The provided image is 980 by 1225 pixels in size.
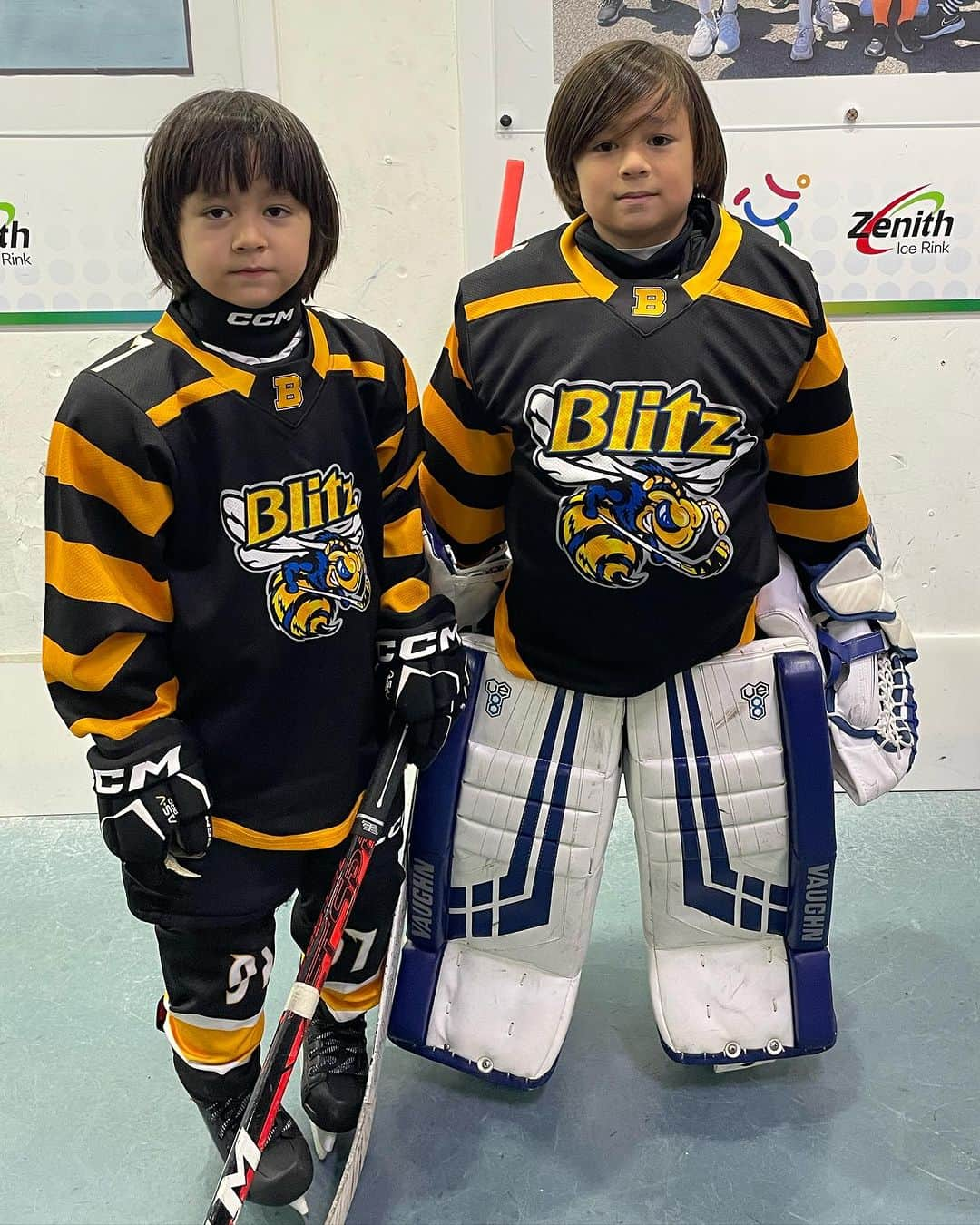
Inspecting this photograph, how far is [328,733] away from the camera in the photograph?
1.24 m

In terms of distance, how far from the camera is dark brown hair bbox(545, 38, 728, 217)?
1149 millimetres

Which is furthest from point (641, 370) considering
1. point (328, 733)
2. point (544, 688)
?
point (328, 733)

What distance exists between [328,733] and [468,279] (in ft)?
1.80

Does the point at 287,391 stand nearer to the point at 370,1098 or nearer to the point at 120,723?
the point at 120,723

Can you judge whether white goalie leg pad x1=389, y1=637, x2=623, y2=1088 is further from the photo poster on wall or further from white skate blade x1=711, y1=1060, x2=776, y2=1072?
the photo poster on wall

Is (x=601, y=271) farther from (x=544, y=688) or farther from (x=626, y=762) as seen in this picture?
(x=626, y=762)

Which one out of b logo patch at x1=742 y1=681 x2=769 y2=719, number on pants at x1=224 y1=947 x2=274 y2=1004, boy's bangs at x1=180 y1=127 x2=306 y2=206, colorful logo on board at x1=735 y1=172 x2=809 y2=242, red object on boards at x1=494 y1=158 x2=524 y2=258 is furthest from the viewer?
colorful logo on board at x1=735 y1=172 x2=809 y2=242

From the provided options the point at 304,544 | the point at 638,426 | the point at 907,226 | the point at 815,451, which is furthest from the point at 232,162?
the point at 907,226

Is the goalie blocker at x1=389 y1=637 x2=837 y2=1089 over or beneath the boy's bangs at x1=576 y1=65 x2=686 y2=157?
beneath

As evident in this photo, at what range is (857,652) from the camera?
4.83ft

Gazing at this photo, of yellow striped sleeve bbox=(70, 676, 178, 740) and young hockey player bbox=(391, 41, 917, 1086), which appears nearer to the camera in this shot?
yellow striped sleeve bbox=(70, 676, 178, 740)

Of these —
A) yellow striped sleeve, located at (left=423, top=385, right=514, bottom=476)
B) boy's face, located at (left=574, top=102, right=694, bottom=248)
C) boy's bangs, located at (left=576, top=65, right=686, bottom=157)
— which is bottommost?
yellow striped sleeve, located at (left=423, top=385, right=514, bottom=476)

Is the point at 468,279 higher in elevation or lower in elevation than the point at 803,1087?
higher

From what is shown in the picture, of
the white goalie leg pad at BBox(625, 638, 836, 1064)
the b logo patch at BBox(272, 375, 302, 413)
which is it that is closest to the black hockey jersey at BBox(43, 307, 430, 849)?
the b logo patch at BBox(272, 375, 302, 413)
